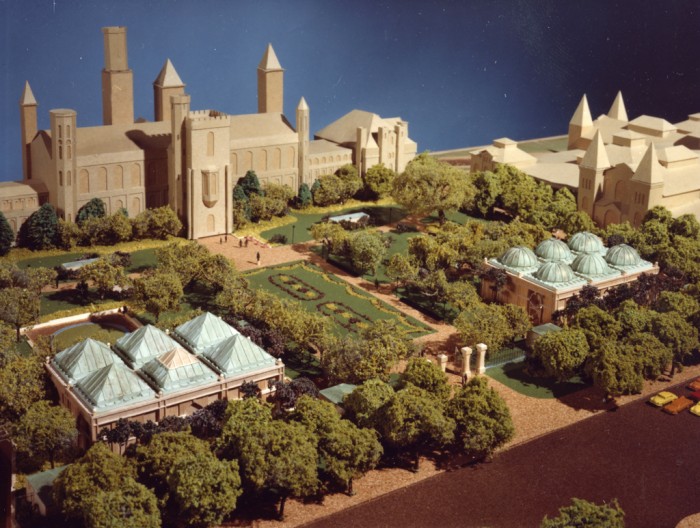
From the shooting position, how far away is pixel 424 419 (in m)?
49.0

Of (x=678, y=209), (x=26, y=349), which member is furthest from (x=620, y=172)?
(x=26, y=349)

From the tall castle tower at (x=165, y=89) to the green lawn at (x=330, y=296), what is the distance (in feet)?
73.1

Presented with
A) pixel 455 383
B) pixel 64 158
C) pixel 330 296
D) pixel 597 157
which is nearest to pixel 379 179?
pixel 597 157

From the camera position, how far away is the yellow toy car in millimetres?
56438

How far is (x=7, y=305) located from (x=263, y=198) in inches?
1222

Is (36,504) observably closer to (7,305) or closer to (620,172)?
(7,305)

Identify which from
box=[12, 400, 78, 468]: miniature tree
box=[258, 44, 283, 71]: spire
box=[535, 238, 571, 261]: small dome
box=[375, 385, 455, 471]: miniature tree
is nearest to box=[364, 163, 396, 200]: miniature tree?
box=[258, 44, 283, 71]: spire

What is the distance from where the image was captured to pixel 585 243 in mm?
74375

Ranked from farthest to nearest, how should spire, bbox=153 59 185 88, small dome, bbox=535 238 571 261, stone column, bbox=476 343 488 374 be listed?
spire, bbox=153 59 185 88, small dome, bbox=535 238 571 261, stone column, bbox=476 343 488 374

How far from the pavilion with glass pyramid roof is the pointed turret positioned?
2346 inches

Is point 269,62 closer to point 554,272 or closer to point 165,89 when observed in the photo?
point 165,89

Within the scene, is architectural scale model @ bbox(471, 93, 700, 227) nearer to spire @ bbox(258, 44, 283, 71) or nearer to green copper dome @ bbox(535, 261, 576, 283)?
green copper dome @ bbox(535, 261, 576, 283)

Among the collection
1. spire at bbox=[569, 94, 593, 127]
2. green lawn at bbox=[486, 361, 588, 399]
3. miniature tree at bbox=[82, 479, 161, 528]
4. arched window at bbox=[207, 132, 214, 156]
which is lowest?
green lawn at bbox=[486, 361, 588, 399]

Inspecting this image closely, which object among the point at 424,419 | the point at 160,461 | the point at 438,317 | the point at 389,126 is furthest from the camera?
the point at 389,126
